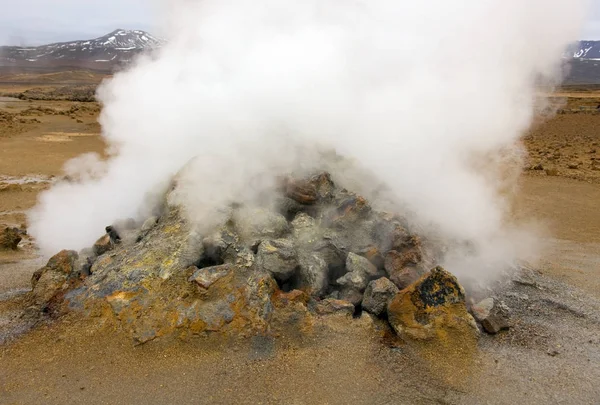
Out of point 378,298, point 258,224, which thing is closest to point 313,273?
point 378,298

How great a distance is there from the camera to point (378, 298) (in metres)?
3.99

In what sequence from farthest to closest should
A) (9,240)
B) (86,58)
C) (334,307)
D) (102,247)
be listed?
(86,58), (9,240), (102,247), (334,307)

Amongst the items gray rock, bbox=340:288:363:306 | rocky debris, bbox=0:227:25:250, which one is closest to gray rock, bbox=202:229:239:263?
gray rock, bbox=340:288:363:306

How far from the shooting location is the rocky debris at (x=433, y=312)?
3756 millimetres

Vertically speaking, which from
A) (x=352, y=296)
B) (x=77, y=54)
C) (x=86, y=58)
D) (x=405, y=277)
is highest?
(x=77, y=54)

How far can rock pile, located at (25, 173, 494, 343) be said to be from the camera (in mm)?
3750

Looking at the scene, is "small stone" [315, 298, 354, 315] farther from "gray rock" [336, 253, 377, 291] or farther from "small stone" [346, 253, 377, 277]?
"small stone" [346, 253, 377, 277]

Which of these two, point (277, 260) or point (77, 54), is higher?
point (77, 54)

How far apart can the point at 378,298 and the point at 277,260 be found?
3.20 feet

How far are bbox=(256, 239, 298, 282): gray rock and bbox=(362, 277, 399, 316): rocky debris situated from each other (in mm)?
746

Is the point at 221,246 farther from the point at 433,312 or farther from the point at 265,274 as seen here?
the point at 433,312

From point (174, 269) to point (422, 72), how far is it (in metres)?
3.87

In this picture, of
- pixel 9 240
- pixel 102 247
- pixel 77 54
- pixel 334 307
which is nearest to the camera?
pixel 334 307

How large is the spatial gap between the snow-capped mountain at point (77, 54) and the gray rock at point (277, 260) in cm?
9760
